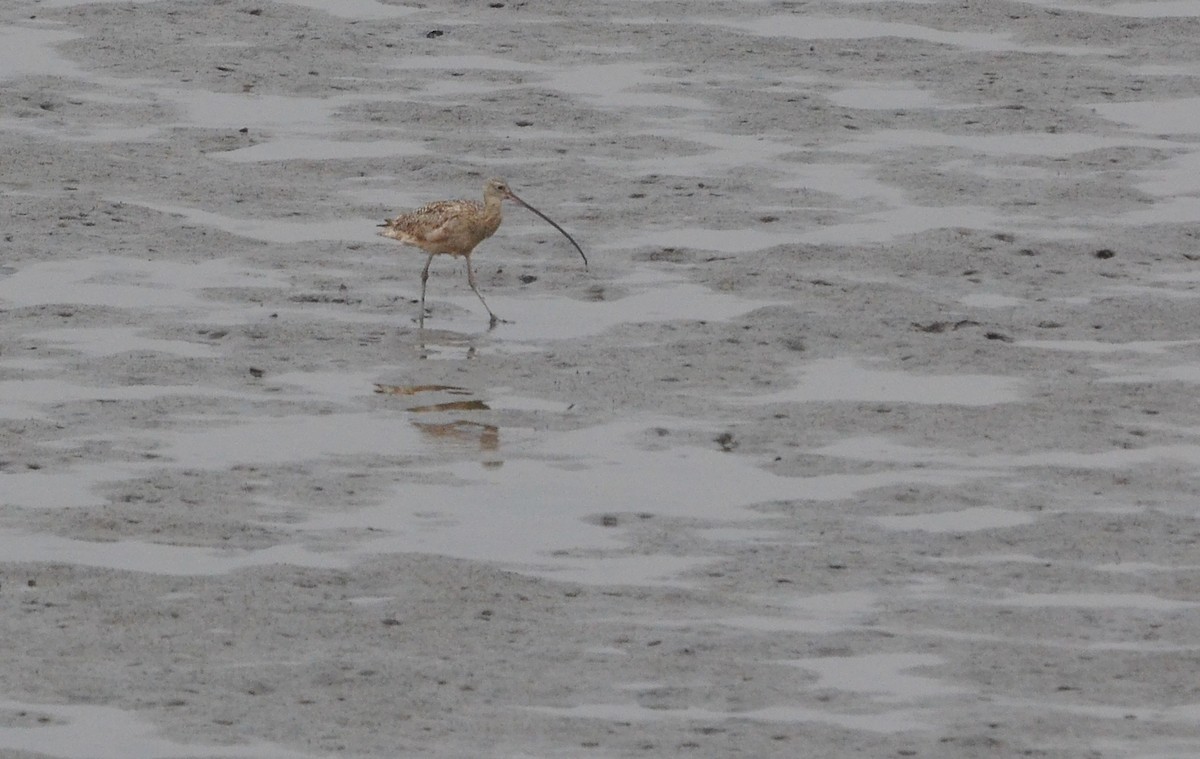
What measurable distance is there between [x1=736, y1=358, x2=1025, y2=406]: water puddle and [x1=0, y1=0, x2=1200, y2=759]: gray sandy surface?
1.6 inches

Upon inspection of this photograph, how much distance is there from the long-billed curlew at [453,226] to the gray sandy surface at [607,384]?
0.29 m

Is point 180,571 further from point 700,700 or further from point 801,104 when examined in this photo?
point 801,104

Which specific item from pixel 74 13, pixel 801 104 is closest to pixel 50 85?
pixel 74 13

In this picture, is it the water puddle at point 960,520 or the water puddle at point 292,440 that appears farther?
the water puddle at point 292,440

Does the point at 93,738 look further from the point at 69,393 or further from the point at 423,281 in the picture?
the point at 423,281

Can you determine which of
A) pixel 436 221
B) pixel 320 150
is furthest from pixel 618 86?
pixel 436 221

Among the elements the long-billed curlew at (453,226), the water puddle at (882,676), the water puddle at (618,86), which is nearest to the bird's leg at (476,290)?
the long-billed curlew at (453,226)

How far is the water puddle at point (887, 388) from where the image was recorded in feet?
47.3

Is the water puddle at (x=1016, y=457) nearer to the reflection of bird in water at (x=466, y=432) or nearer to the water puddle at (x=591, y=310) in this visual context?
the reflection of bird in water at (x=466, y=432)

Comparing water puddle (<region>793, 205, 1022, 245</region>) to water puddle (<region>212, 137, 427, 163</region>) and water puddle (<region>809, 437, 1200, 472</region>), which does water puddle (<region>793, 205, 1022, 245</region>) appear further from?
water puddle (<region>809, 437, 1200, 472</region>)

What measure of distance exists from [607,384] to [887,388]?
1405 millimetres

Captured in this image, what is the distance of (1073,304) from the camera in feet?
52.7

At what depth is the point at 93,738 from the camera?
10.2 metres

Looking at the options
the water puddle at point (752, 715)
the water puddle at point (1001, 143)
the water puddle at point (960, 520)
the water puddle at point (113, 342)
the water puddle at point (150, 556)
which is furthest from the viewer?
the water puddle at point (1001, 143)
